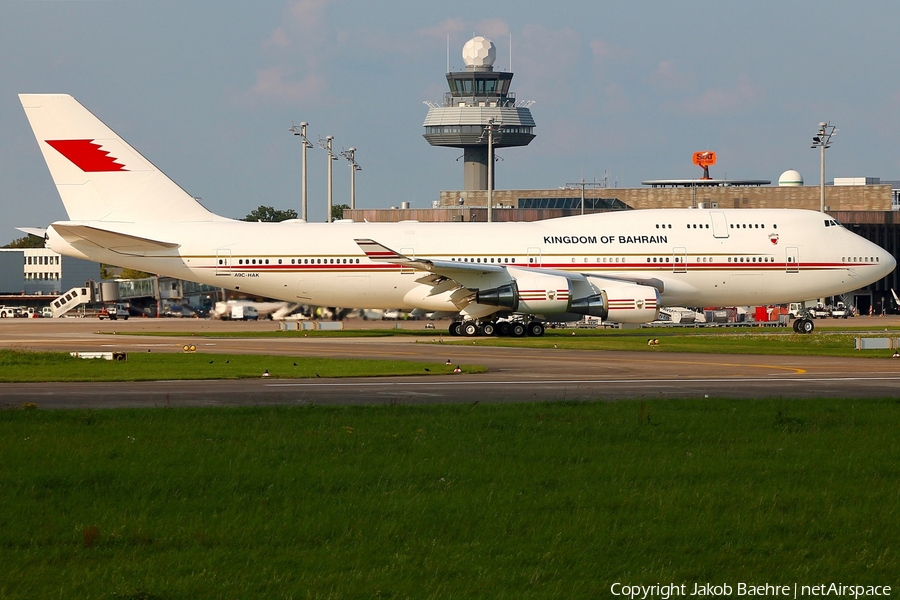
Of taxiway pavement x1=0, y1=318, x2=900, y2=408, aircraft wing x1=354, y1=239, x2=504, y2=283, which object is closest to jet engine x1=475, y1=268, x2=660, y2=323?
aircraft wing x1=354, y1=239, x2=504, y2=283

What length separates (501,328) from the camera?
138ft

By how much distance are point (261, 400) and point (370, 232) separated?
24.6 meters

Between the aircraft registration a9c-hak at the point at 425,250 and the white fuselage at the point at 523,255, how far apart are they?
0.05m

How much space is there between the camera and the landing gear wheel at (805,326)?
143 feet

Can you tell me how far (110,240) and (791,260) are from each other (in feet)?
92.5

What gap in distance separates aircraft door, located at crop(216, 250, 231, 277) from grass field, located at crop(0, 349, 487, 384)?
466 inches

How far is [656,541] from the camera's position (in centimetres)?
895

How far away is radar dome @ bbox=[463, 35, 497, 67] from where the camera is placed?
14625cm

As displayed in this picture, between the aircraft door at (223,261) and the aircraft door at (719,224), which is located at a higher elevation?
the aircraft door at (719,224)

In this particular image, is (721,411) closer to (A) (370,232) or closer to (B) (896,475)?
(B) (896,475)

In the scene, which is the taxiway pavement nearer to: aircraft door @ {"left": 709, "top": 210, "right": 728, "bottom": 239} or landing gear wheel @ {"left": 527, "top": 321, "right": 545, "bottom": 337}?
landing gear wheel @ {"left": 527, "top": 321, "right": 545, "bottom": 337}

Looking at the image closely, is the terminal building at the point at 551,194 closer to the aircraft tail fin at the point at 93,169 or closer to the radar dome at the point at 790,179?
the radar dome at the point at 790,179

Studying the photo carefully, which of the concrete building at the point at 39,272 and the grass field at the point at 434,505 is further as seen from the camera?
the concrete building at the point at 39,272

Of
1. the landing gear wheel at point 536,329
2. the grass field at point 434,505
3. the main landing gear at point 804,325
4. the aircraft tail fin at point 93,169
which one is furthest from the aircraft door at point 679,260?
the grass field at point 434,505
